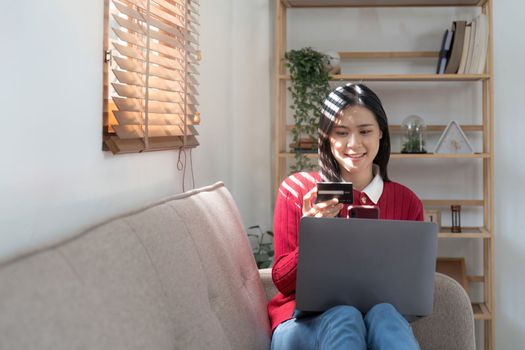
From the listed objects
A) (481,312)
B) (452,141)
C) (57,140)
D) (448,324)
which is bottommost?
(481,312)

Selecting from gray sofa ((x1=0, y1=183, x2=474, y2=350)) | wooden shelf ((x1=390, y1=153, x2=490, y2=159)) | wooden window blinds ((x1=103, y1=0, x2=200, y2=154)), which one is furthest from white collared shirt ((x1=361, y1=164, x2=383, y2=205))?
wooden shelf ((x1=390, y1=153, x2=490, y2=159))

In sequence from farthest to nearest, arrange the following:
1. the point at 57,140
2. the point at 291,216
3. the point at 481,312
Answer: the point at 481,312 < the point at 291,216 < the point at 57,140

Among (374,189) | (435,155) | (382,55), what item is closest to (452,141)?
(435,155)

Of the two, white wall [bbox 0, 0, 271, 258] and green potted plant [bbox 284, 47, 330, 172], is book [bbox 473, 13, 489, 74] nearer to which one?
green potted plant [bbox 284, 47, 330, 172]

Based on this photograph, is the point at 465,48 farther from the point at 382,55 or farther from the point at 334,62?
the point at 334,62

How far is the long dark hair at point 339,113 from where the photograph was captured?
86.5 inches

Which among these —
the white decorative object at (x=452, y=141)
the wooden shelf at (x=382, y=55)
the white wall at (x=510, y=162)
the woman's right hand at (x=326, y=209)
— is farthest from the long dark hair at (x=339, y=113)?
the white wall at (x=510, y=162)

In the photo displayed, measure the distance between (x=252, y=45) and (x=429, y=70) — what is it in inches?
36.0

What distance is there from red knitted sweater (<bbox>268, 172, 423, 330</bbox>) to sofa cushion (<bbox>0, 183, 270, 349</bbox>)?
0.07 meters

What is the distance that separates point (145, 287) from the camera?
4.27 ft

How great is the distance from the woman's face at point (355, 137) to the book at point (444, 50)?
4.04 feet

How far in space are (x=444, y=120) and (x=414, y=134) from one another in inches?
11.4

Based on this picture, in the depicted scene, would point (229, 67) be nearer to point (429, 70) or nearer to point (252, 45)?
point (252, 45)

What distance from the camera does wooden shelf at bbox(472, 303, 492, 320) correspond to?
3.26m
